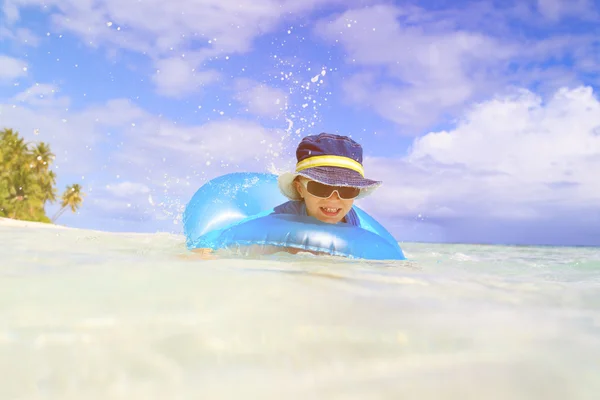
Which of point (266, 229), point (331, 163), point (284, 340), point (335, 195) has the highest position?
point (331, 163)

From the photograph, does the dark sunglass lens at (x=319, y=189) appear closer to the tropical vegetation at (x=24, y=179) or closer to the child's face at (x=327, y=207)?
the child's face at (x=327, y=207)

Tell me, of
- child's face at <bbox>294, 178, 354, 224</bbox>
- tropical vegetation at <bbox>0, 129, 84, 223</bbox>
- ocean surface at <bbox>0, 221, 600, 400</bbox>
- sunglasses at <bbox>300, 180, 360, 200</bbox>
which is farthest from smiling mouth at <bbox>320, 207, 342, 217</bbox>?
tropical vegetation at <bbox>0, 129, 84, 223</bbox>

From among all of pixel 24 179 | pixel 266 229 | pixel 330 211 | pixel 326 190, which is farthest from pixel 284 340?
pixel 24 179

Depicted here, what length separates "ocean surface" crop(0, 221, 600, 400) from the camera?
0.82m

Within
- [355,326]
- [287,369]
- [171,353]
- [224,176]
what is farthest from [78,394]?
[224,176]

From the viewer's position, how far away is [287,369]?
907 millimetres

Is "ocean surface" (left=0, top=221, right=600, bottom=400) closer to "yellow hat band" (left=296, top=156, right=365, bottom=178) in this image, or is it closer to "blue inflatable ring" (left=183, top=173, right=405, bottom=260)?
"blue inflatable ring" (left=183, top=173, right=405, bottom=260)

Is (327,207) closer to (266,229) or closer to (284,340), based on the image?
(266,229)

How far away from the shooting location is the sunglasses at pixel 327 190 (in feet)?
11.9

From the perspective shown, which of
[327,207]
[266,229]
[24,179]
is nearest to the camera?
[266,229]

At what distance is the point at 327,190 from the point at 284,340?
262 centimetres

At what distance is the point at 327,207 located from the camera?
3744 millimetres

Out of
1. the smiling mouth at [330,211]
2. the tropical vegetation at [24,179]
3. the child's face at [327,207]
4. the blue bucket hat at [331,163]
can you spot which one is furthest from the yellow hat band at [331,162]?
the tropical vegetation at [24,179]

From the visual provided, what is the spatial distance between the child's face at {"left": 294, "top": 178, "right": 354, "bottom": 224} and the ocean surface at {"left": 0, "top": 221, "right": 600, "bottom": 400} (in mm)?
1956
